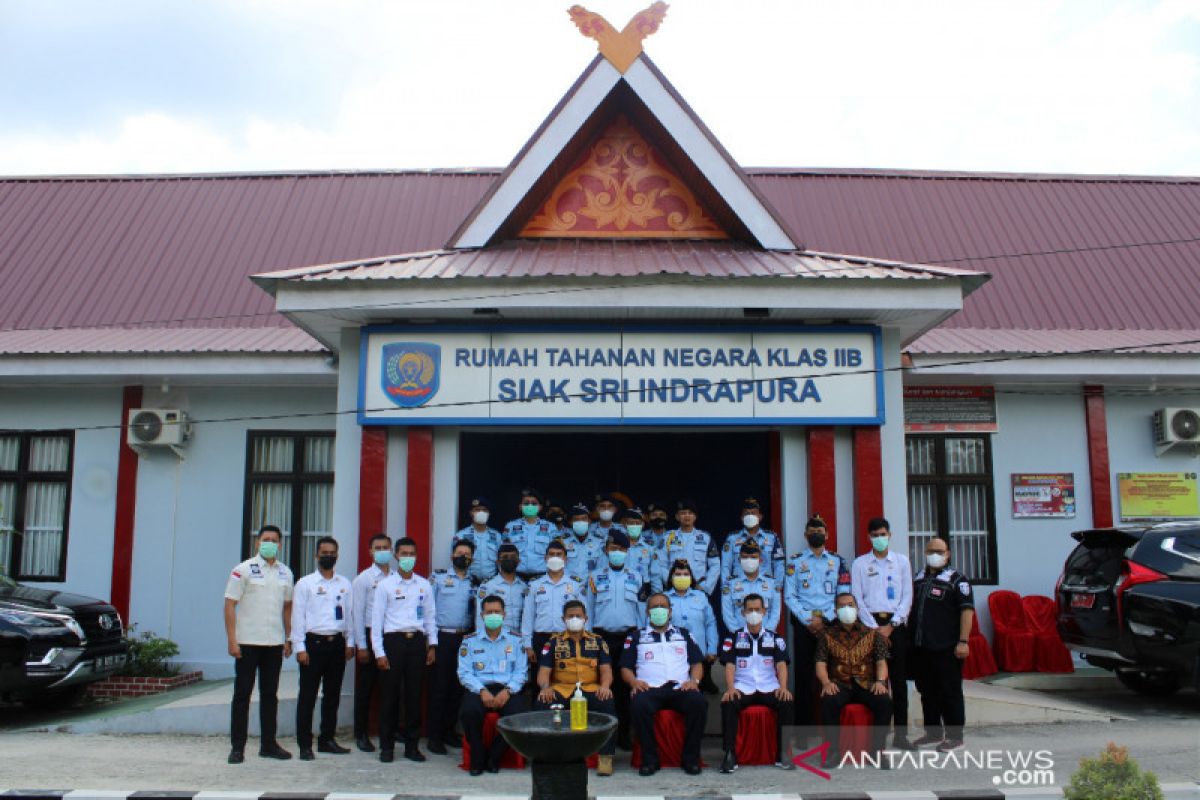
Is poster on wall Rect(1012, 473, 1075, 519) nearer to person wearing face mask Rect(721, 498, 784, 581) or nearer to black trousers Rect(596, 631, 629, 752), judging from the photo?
person wearing face mask Rect(721, 498, 784, 581)

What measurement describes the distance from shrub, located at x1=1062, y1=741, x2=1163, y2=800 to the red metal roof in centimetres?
862

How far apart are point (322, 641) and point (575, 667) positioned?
6.70 ft

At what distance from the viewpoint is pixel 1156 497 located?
492 inches

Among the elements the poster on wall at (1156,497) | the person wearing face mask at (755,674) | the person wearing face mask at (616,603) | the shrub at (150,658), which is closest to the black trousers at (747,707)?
the person wearing face mask at (755,674)

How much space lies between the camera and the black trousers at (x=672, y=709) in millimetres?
7793

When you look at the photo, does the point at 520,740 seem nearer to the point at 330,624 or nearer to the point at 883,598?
the point at 330,624

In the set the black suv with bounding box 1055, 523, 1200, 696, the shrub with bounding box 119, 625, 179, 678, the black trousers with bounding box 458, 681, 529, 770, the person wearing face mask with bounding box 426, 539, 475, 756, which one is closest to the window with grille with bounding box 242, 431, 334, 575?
the shrub with bounding box 119, 625, 179, 678

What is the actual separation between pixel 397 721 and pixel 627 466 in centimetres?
566

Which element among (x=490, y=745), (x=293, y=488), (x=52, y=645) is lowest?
(x=490, y=745)

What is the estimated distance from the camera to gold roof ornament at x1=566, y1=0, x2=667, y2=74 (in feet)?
32.9

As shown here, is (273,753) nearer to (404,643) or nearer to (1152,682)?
(404,643)

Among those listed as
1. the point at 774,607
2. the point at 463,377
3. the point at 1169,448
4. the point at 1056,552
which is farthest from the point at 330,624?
the point at 1169,448

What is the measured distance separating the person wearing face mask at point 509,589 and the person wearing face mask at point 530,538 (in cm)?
51

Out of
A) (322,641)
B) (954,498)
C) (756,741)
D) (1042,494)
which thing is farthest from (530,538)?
(1042,494)
